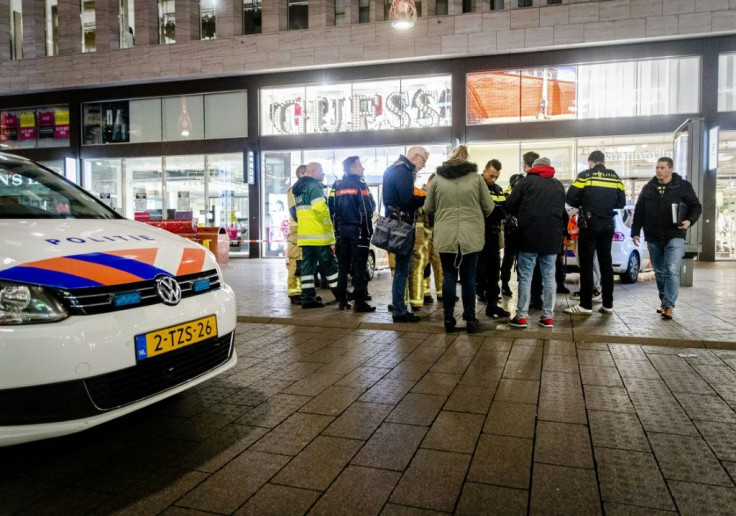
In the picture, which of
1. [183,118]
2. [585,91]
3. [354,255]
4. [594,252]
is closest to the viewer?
[594,252]

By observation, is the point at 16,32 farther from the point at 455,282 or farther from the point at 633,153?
the point at 455,282

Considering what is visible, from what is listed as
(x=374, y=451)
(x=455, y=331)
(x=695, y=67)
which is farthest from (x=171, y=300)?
(x=695, y=67)

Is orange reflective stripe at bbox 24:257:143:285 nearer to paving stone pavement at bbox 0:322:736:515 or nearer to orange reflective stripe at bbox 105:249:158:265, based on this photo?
orange reflective stripe at bbox 105:249:158:265

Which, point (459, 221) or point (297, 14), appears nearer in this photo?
point (459, 221)

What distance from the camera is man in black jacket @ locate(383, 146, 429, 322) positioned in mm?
6277

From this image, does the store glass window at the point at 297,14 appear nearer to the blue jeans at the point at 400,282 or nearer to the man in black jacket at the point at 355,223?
the man in black jacket at the point at 355,223

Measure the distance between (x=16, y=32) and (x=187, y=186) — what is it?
10448 mm

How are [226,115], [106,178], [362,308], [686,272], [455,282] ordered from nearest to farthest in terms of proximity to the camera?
[455,282]
[362,308]
[686,272]
[226,115]
[106,178]

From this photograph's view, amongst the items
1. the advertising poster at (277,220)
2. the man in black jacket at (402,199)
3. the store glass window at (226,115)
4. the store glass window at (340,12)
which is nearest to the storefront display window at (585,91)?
the store glass window at (340,12)

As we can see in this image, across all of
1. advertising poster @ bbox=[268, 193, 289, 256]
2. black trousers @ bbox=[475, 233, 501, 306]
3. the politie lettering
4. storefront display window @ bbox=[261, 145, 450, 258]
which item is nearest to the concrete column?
storefront display window @ bbox=[261, 145, 450, 258]

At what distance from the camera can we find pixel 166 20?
827 inches

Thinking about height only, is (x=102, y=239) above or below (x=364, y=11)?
below

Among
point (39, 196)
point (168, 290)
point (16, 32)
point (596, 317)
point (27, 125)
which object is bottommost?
point (596, 317)

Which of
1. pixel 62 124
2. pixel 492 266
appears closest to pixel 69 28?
pixel 62 124
